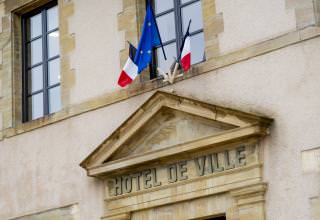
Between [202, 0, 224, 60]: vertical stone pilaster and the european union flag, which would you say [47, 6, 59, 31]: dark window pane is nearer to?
the european union flag

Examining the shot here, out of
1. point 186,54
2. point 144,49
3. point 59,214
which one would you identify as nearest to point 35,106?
point 59,214

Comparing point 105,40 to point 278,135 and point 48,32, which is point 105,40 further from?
point 278,135

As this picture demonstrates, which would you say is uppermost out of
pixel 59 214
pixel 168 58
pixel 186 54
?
pixel 168 58

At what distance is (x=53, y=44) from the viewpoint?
11.2 m

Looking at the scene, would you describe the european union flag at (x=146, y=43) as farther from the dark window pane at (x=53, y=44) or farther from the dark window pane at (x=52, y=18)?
the dark window pane at (x=52, y=18)

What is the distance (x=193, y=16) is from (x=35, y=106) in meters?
2.86

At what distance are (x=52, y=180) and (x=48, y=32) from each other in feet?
7.04

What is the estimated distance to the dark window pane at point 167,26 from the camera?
32.2 feet

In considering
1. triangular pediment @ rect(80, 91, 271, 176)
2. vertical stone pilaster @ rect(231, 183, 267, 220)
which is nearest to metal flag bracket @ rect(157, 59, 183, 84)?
triangular pediment @ rect(80, 91, 271, 176)

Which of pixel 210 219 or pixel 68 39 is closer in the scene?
pixel 210 219

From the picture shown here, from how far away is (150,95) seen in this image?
9.56 metres

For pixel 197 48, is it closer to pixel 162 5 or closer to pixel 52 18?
pixel 162 5

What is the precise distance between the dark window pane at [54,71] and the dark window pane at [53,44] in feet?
0.37

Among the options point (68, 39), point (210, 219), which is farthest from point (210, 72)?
point (68, 39)
